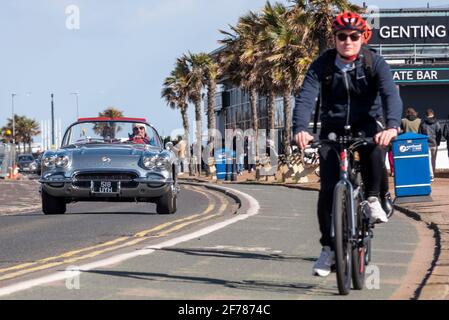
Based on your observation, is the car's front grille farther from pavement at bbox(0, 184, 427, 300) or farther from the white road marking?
pavement at bbox(0, 184, 427, 300)

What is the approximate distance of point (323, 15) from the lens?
131 feet

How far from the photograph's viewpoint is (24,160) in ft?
262

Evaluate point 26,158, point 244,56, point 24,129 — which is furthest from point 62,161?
point 24,129

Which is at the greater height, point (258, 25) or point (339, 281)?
point (258, 25)

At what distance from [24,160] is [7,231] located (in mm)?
66724

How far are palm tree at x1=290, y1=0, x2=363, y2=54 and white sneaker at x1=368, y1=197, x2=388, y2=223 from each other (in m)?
31.7

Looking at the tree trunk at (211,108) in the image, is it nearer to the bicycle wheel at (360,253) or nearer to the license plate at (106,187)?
the license plate at (106,187)

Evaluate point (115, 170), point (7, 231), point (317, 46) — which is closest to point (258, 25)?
point (317, 46)

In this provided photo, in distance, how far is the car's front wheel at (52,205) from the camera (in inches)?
688

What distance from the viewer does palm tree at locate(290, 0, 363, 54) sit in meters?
39.4

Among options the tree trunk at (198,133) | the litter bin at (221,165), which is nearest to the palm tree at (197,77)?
the tree trunk at (198,133)

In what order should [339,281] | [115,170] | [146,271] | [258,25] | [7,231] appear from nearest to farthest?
[339,281]
[146,271]
[7,231]
[115,170]
[258,25]

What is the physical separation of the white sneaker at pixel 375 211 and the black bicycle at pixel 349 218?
0.12 ft

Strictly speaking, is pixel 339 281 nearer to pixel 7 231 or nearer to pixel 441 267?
pixel 441 267
